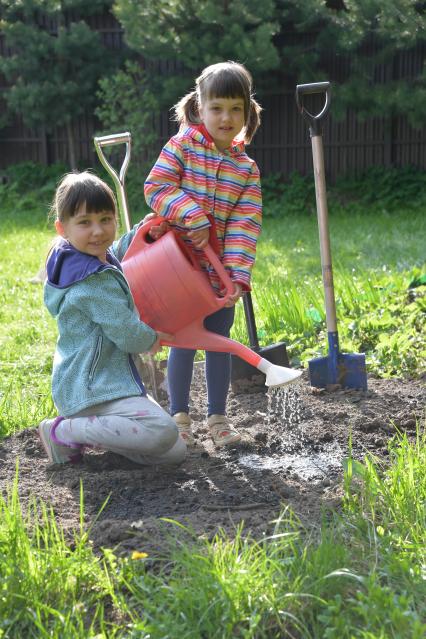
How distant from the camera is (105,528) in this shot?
2234 millimetres

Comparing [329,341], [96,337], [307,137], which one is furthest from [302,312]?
[307,137]

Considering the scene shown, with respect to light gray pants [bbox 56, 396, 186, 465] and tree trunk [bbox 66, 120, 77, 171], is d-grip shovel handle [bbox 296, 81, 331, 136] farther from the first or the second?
tree trunk [bbox 66, 120, 77, 171]

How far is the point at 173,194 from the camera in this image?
10.0 feet

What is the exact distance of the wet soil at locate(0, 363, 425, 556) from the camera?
2336mm

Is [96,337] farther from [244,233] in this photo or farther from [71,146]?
[71,146]

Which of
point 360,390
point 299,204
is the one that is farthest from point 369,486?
point 299,204

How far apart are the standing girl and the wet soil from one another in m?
0.23

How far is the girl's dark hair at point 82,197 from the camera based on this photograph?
8.91 ft

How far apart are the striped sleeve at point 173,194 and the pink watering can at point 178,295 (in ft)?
0.25

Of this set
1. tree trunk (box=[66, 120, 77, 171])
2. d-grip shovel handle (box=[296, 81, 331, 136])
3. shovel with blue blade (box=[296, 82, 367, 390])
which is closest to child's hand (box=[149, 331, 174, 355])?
shovel with blue blade (box=[296, 82, 367, 390])

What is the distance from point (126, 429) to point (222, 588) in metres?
1.01

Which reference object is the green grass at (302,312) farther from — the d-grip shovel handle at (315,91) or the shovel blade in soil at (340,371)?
the d-grip shovel handle at (315,91)

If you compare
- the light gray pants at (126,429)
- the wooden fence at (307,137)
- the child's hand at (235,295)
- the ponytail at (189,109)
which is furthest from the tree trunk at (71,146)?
the light gray pants at (126,429)

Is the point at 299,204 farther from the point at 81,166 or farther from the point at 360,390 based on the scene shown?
the point at 360,390
